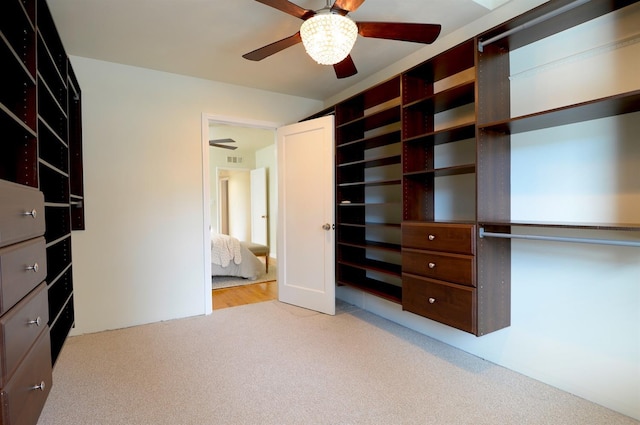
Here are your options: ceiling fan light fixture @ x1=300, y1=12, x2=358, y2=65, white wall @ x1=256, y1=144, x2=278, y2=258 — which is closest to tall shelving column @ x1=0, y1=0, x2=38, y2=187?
ceiling fan light fixture @ x1=300, y1=12, x2=358, y2=65

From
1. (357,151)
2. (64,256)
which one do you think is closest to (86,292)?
(64,256)

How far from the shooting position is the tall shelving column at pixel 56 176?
1.93m

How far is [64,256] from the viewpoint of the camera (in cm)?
221

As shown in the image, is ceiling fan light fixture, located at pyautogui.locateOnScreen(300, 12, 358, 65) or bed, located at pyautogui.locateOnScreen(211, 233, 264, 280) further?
bed, located at pyautogui.locateOnScreen(211, 233, 264, 280)

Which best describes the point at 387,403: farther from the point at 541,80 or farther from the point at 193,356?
the point at 541,80

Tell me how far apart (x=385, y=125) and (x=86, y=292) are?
10.3 feet

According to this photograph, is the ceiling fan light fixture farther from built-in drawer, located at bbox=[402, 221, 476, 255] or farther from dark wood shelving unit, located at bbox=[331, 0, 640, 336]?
built-in drawer, located at bbox=[402, 221, 476, 255]

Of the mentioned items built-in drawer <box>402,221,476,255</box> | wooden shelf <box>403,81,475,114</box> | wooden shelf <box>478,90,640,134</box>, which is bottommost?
built-in drawer <box>402,221,476,255</box>

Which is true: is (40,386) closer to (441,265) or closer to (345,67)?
(441,265)

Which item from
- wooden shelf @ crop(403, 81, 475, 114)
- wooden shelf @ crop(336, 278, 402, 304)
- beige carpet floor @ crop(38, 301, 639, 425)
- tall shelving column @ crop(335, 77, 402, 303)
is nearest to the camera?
beige carpet floor @ crop(38, 301, 639, 425)

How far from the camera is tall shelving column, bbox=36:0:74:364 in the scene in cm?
193

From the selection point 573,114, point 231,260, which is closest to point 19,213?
point 573,114

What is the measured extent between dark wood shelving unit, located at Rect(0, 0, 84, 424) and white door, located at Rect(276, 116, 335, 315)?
1.88 meters

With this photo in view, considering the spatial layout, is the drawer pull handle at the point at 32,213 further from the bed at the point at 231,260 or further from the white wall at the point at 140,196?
the bed at the point at 231,260
